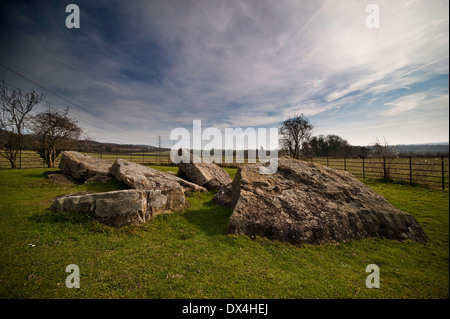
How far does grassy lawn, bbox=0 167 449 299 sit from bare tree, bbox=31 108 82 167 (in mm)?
16261

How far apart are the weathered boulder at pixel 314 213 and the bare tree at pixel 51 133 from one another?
21.7 m

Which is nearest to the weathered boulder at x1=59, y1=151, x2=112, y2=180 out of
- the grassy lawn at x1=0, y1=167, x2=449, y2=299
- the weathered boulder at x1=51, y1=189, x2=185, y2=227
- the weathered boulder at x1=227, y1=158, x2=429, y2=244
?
the grassy lawn at x1=0, y1=167, x2=449, y2=299

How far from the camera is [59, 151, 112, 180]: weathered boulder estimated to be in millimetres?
9352

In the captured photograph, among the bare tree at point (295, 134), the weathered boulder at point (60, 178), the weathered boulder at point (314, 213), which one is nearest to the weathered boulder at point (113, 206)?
the weathered boulder at point (314, 213)

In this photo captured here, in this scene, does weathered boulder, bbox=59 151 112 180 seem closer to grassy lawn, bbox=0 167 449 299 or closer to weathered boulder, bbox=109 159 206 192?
weathered boulder, bbox=109 159 206 192

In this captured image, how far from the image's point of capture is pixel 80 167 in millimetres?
9438

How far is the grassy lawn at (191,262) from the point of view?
2561mm

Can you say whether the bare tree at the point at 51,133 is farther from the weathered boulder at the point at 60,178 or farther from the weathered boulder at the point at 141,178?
the weathered boulder at the point at 141,178

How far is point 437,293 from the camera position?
8.63 feet

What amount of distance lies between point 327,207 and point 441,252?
2406mm

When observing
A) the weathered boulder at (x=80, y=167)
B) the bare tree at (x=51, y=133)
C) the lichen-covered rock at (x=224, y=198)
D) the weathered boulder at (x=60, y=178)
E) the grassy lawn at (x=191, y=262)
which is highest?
the bare tree at (x=51, y=133)

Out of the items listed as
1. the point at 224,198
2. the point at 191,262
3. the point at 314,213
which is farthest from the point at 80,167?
the point at 314,213
